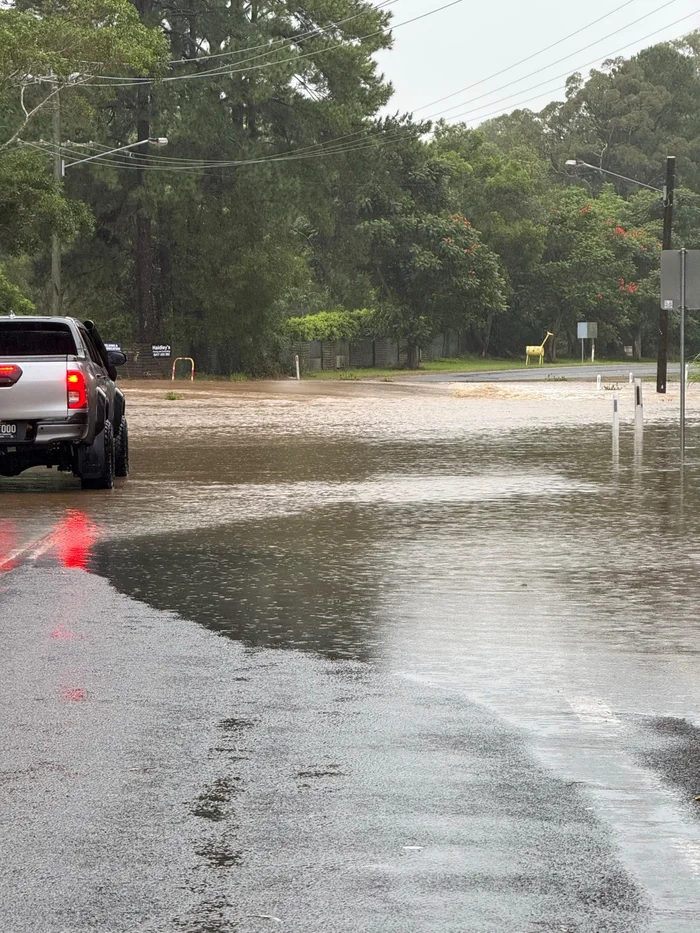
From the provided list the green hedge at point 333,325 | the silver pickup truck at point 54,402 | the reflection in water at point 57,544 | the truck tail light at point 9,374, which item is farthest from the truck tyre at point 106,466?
the green hedge at point 333,325

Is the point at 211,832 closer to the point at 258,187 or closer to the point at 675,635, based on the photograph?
the point at 675,635

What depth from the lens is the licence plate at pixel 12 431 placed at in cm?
1756

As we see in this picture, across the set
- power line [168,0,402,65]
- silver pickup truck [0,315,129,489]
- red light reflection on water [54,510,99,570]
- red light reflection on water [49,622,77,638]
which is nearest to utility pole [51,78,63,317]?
power line [168,0,402,65]

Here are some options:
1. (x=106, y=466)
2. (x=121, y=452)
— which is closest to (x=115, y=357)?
(x=121, y=452)

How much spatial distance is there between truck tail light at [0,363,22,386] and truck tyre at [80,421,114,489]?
120 centimetres

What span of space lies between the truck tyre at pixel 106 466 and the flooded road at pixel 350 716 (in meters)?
1.09

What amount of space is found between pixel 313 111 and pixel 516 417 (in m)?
33.7

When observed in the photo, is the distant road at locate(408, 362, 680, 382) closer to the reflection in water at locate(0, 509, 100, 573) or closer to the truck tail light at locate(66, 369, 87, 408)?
the truck tail light at locate(66, 369, 87, 408)

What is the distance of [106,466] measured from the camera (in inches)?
726

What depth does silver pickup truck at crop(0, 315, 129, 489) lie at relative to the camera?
17547 mm

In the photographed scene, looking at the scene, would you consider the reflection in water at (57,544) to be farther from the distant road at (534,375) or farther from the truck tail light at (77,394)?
the distant road at (534,375)

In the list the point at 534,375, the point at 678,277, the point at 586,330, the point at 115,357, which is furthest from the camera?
A: the point at 586,330

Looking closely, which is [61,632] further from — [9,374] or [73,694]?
[9,374]

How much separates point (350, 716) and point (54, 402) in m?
10.8
